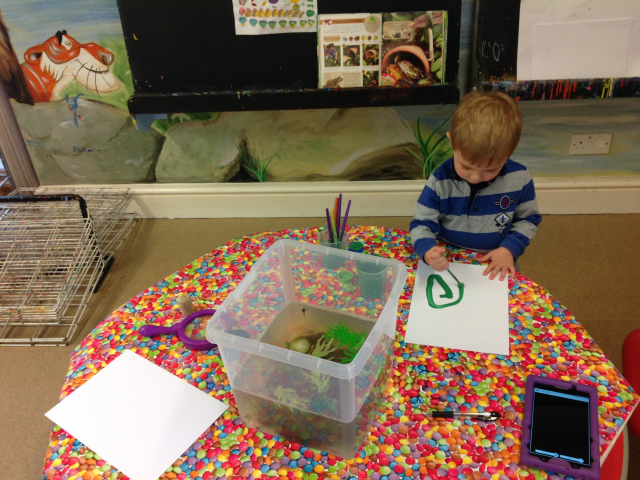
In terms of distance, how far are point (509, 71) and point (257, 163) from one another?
3.78 ft

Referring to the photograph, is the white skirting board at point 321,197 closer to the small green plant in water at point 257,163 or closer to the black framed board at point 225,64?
the small green plant in water at point 257,163

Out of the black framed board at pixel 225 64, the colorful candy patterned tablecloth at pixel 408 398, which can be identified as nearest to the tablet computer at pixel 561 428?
the colorful candy patterned tablecloth at pixel 408 398

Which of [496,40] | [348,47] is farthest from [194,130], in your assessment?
[496,40]

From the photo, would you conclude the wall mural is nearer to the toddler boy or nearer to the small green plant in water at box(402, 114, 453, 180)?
the small green plant in water at box(402, 114, 453, 180)

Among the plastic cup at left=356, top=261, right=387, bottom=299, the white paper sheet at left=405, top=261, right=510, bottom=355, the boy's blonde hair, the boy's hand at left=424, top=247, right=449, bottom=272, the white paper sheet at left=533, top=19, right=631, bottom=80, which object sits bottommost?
the white paper sheet at left=405, top=261, right=510, bottom=355

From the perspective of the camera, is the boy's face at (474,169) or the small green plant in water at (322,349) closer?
the small green plant in water at (322,349)

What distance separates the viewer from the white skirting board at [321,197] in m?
2.18

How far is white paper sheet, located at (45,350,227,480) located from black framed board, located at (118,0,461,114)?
1.35m

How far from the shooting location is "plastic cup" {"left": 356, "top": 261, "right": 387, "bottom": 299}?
83 cm

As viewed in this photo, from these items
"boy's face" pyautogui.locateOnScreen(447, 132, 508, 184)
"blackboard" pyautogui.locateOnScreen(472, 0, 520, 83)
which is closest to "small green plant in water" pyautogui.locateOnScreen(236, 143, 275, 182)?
"blackboard" pyautogui.locateOnScreen(472, 0, 520, 83)

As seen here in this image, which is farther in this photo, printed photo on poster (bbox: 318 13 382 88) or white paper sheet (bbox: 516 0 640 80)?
printed photo on poster (bbox: 318 13 382 88)

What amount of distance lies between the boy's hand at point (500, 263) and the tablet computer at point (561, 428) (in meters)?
0.28

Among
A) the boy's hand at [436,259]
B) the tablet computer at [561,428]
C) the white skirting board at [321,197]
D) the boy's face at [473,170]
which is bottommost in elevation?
the white skirting board at [321,197]

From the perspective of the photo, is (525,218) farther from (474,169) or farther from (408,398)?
(408,398)
